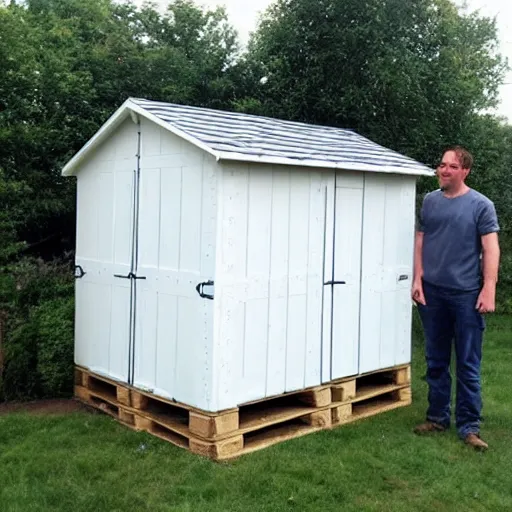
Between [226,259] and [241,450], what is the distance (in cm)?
145

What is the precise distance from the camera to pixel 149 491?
442 cm

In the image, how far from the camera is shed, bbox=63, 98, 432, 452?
496 cm

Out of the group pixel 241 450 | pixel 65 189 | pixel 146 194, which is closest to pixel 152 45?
pixel 65 189

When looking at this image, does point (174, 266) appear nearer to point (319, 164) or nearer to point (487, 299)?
point (319, 164)

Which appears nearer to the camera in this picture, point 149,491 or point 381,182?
point 149,491

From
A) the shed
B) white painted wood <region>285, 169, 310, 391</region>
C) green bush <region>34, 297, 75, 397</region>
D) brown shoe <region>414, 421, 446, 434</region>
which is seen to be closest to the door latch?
the shed

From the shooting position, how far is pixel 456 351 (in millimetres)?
5457

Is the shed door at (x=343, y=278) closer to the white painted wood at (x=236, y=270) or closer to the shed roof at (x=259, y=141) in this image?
the white painted wood at (x=236, y=270)

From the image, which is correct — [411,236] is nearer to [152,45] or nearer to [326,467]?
[326,467]

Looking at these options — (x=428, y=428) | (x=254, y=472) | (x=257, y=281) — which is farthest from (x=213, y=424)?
(x=428, y=428)

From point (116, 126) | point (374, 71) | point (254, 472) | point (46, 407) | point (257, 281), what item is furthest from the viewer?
point (374, 71)

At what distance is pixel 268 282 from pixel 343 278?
89 cm

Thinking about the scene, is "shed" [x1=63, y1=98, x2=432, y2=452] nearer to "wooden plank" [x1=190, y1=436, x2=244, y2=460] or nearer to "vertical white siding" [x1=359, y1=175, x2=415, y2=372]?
"vertical white siding" [x1=359, y1=175, x2=415, y2=372]

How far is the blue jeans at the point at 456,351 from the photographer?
5.34 metres
